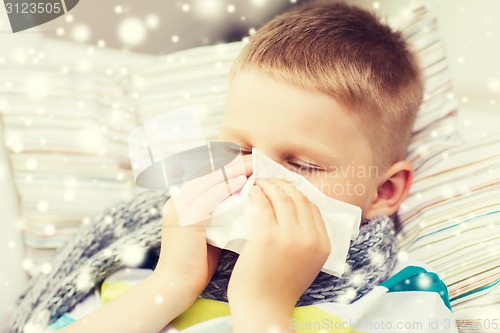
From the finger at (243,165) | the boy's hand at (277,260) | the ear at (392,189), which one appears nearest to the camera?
the boy's hand at (277,260)

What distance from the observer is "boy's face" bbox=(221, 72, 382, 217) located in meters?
0.83

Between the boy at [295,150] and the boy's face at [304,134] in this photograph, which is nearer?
the boy at [295,150]

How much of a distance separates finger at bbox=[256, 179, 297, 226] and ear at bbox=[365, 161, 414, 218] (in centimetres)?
26

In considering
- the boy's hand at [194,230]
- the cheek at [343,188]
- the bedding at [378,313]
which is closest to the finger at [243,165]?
the boy's hand at [194,230]

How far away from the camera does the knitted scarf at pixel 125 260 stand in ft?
2.68

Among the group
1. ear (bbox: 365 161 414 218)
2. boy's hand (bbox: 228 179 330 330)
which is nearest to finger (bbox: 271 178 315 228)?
boy's hand (bbox: 228 179 330 330)

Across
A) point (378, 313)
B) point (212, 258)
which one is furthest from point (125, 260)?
point (378, 313)

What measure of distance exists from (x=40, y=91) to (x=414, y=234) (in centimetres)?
87

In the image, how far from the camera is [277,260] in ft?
2.36

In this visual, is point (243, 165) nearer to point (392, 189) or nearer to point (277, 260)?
point (277, 260)

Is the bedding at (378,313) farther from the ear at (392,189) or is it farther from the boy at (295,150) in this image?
the ear at (392,189)

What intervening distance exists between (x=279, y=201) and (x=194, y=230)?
14cm

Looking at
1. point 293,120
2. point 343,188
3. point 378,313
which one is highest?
A: point 293,120

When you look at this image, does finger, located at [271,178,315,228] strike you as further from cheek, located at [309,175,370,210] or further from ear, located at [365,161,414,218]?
ear, located at [365,161,414,218]
